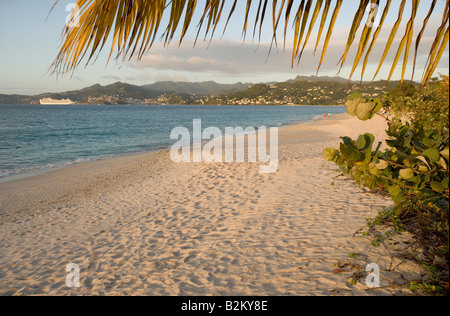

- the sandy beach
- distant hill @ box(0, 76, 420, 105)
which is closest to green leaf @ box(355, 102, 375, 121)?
the sandy beach

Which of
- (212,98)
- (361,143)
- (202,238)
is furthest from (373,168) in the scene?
(212,98)

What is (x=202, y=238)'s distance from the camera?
4852 mm

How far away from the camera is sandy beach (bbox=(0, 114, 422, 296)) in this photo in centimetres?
346

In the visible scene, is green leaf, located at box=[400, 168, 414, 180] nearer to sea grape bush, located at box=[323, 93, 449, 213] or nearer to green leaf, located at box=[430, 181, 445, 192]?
sea grape bush, located at box=[323, 93, 449, 213]

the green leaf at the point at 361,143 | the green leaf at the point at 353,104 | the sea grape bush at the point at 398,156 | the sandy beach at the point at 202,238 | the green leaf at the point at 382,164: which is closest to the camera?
the sea grape bush at the point at 398,156

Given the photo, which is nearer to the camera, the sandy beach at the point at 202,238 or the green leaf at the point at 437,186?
the green leaf at the point at 437,186

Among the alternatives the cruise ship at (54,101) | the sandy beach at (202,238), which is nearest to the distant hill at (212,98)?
the cruise ship at (54,101)

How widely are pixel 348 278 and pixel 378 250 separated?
2.54ft

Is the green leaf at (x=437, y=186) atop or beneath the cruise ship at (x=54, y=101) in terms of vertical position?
beneath

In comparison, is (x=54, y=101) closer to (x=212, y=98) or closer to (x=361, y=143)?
(x=212, y=98)

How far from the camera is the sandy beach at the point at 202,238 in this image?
11.3 feet

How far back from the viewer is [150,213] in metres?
6.43

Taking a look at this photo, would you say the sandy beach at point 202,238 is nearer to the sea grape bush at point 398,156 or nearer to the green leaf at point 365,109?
the sea grape bush at point 398,156

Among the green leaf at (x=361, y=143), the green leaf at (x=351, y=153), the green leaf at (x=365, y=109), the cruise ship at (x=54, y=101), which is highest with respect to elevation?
the cruise ship at (x=54, y=101)
